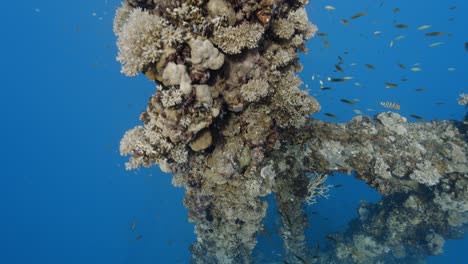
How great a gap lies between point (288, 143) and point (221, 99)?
312 cm

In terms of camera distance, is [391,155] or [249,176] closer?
[249,176]

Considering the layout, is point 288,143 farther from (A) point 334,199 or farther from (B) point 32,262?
(B) point 32,262

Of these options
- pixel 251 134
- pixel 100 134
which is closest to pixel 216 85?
pixel 251 134

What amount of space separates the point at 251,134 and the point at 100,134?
84.5 metres

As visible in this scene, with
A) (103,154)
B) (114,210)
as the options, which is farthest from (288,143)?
(103,154)

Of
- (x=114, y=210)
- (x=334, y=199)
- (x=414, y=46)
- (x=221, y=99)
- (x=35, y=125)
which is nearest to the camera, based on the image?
(x=221, y=99)

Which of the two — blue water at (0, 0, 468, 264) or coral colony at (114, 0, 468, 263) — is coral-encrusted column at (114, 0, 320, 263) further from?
blue water at (0, 0, 468, 264)

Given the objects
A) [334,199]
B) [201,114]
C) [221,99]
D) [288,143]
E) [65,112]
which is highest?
[65,112]

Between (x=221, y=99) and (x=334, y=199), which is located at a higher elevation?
(x=334, y=199)

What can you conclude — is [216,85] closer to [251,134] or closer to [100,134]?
[251,134]

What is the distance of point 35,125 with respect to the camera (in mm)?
78938

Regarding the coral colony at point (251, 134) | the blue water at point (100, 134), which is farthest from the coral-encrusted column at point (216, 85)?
the blue water at point (100, 134)

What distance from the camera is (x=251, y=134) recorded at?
694cm

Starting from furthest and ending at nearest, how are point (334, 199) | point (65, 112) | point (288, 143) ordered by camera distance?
point (65, 112) → point (334, 199) → point (288, 143)
